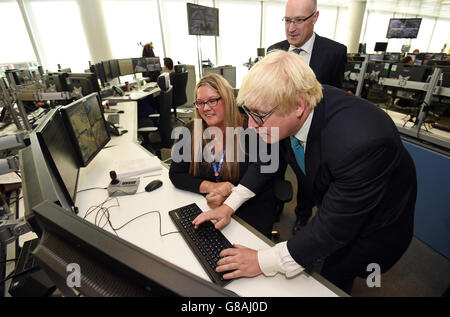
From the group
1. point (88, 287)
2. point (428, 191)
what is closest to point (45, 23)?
point (88, 287)

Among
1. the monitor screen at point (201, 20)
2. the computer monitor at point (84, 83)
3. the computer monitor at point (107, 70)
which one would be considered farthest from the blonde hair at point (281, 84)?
the monitor screen at point (201, 20)

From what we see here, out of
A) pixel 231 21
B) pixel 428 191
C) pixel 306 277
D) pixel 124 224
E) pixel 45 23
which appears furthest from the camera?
pixel 231 21

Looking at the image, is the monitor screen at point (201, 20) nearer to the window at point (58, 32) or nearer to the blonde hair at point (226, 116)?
the window at point (58, 32)

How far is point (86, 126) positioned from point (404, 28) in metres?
10.8

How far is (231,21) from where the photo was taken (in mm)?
7801

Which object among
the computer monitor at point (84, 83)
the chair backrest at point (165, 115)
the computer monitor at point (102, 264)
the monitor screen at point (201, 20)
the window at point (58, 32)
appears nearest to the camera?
the computer monitor at point (102, 264)

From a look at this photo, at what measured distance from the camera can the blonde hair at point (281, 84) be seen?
688 mm

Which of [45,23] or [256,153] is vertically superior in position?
[45,23]

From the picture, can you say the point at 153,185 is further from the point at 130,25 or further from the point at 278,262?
the point at 130,25

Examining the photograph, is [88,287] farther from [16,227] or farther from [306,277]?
[306,277]

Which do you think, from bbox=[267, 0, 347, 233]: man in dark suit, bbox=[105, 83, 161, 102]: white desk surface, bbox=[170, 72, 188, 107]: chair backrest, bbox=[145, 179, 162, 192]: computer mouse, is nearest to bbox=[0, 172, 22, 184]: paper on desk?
bbox=[145, 179, 162, 192]: computer mouse

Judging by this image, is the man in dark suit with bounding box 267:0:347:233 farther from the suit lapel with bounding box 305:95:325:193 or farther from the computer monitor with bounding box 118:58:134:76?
the computer monitor with bounding box 118:58:134:76

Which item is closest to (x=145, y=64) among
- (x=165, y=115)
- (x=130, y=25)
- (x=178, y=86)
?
(x=178, y=86)

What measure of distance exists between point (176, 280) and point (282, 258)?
53 centimetres
